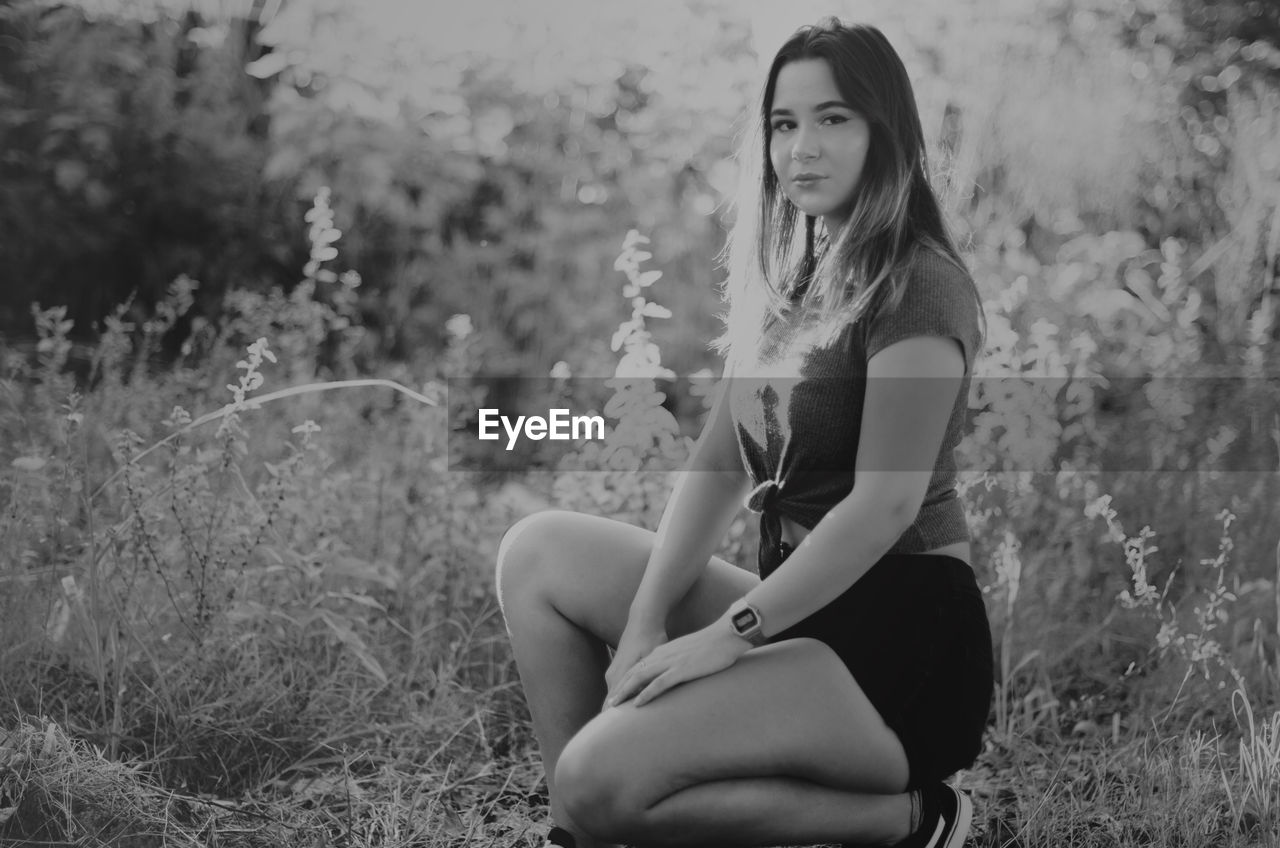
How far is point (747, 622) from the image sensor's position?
1.64 m

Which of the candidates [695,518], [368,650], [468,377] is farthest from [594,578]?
[468,377]

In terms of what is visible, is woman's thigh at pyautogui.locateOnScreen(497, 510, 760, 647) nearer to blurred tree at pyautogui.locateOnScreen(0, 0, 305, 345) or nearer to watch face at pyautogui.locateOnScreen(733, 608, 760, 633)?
watch face at pyautogui.locateOnScreen(733, 608, 760, 633)

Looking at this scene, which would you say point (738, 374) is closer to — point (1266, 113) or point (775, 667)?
point (775, 667)

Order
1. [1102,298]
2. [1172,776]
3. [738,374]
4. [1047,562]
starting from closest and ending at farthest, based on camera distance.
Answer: [738,374] < [1172,776] < [1047,562] < [1102,298]

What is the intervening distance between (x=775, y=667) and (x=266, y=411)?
2.20 meters

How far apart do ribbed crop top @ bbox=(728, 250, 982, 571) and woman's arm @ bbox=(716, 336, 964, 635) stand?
36mm

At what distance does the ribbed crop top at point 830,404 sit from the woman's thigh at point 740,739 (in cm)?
23

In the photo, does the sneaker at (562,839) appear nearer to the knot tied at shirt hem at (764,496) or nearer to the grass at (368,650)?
the grass at (368,650)

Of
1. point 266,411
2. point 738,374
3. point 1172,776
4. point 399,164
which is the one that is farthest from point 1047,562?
point 399,164

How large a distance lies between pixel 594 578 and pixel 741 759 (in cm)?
41

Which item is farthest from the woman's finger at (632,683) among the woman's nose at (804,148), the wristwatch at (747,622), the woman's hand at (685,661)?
the woman's nose at (804,148)

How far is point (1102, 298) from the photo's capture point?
4.08 metres

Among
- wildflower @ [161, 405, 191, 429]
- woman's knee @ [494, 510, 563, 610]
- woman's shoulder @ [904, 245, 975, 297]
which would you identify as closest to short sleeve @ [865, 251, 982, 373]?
woman's shoulder @ [904, 245, 975, 297]

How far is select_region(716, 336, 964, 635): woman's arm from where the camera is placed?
1590 millimetres
